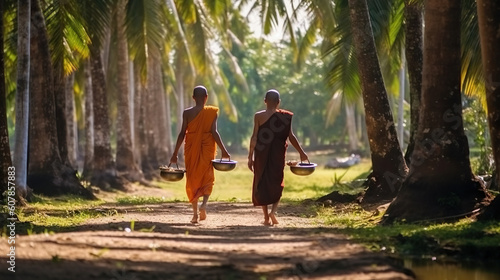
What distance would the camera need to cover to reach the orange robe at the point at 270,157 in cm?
1305

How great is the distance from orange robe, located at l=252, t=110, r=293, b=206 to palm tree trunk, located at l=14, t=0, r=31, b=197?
17.5ft

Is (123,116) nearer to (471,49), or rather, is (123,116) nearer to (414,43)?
(414,43)

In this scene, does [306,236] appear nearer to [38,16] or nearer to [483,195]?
[483,195]

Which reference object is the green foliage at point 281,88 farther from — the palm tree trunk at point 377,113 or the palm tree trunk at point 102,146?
the palm tree trunk at point 377,113

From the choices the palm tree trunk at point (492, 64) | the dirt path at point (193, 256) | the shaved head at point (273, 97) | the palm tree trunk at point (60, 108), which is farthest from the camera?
the palm tree trunk at point (60, 108)

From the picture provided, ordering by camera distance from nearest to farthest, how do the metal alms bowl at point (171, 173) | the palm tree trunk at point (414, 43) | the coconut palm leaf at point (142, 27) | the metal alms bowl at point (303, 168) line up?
the metal alms bowl at point (303, 168) → the metal alms bowl at point (171, 173) → the palm tree trunk at point (414, 43) → the coconut palm leaf at point (142, 27)

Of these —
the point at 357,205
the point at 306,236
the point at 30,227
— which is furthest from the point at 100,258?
the point at 357,205

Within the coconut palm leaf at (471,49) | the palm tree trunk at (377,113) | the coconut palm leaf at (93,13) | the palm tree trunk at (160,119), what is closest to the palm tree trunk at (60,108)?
the coconut palm leaf at (93,13)

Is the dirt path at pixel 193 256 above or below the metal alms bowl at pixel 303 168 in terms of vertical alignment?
below

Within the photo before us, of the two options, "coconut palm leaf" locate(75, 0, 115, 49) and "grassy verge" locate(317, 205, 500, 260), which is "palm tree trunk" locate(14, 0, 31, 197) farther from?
"grassy verge" locate(317, 205, 500, 260)

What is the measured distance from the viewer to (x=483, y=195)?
40.3ft

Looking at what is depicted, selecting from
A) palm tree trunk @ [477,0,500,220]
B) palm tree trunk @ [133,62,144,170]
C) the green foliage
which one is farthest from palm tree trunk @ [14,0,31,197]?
the green foliage

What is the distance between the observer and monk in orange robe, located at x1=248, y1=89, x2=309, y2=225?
1304 centimetres

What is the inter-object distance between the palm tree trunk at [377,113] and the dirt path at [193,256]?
467cm
